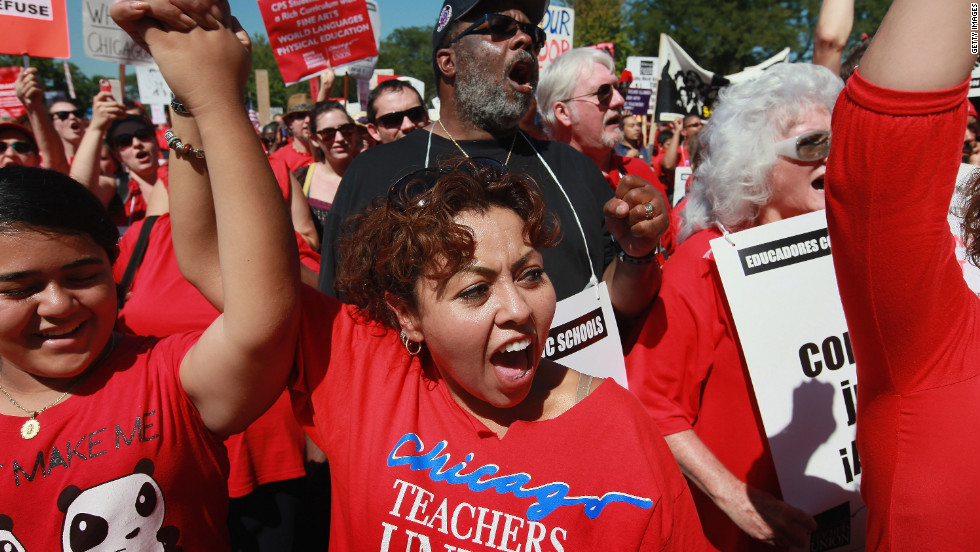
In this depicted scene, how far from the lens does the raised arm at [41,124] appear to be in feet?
12.8

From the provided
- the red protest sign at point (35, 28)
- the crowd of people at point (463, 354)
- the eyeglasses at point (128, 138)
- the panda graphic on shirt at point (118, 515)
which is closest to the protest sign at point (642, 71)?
the red protest sign at point (35, 28)

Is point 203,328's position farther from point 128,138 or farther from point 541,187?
point 128,138

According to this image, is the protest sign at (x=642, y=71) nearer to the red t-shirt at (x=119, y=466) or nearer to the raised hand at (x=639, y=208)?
the raised hand at (x=639, y=208)

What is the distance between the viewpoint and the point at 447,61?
8.01ft

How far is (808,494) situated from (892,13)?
1.51 meters

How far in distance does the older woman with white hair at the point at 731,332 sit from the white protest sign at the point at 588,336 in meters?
0.08

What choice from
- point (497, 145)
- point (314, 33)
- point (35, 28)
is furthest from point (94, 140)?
point (497, 145)

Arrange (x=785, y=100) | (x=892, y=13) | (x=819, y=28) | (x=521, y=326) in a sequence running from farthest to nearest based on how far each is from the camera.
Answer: (x=819, y=28) → (x=785, y=100) → (x=521, y=326) → (x=892, y=13)

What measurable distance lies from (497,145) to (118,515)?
167cm

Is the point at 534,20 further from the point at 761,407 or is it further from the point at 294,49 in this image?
the point at 294,49

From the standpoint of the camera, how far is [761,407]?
188 cm

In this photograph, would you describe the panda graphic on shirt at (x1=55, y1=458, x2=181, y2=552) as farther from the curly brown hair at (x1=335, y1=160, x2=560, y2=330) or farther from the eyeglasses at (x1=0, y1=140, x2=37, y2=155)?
the eyeglasses at (x1=0, y1=140, x2=37, y2=155)

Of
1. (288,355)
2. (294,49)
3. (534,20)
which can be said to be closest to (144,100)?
(294,49)

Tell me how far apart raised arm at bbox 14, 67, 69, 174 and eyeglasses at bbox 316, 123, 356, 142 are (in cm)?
162
